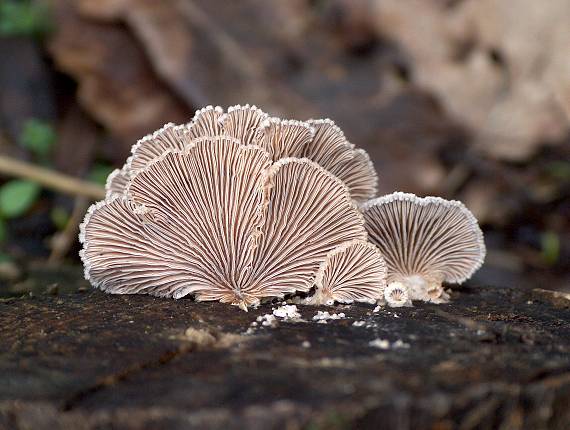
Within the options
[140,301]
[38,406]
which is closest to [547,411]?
[38,406]

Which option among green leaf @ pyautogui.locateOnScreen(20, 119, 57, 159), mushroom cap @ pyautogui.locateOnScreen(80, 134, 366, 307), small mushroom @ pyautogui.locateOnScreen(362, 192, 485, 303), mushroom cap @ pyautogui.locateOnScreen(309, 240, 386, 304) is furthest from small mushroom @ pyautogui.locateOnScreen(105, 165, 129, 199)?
green leaf @ pyautogui.locateOnScreen(20, 119, 57, 159)

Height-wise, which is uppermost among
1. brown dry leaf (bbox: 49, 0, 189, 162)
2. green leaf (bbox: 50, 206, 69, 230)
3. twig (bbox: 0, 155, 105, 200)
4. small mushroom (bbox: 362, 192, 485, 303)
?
brown dry leaf (bbox: 49, 0, 189, 162)

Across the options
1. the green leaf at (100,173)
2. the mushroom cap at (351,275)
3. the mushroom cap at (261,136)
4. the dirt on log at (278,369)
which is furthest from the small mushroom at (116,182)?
the green leaf at (100,173)

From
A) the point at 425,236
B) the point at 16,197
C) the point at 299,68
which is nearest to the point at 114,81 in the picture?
the point at 16,197

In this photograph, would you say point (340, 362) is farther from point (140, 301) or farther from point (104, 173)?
point (104, 173)

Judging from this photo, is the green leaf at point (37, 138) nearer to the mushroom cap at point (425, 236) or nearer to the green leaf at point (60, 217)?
the green leaf at point (60, 217)

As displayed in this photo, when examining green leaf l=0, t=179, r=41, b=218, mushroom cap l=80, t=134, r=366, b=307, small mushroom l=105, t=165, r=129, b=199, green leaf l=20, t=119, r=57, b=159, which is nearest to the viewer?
mushroom cap l=80, t=134, r=366, b=307

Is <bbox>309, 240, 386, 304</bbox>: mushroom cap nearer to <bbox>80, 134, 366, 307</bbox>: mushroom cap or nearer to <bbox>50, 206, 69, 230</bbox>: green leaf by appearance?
<bbox>80, 134, 366, 307</bbox>: mushroom cap
